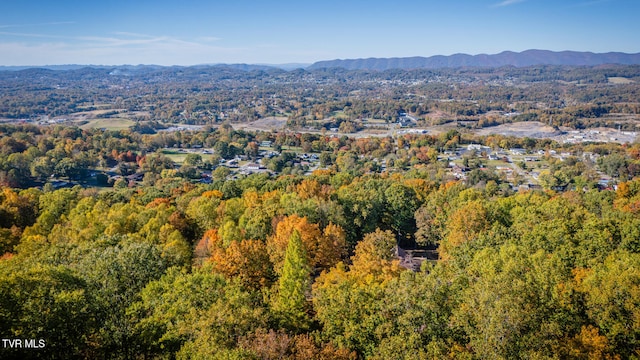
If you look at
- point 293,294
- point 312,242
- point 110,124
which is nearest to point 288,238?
point 312,242

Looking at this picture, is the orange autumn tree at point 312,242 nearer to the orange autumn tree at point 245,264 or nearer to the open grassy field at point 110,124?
the orange autumn tree at point 245,264

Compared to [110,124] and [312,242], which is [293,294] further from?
[110,124]

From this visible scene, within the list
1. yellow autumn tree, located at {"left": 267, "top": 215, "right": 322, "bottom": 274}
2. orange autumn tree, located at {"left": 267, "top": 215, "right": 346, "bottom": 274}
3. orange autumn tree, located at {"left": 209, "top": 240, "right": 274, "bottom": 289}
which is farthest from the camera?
orange autumn tree, located at {"left": 267, "top": 215, "right": 346, "bottom": 274}

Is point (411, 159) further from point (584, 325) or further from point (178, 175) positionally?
point (584, 325)

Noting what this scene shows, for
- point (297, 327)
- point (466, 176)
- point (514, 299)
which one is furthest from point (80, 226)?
point (466, 176)

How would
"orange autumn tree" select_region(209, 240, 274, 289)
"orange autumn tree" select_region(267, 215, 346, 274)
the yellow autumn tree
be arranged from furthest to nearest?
"orange autumn tree" select_region(267, 215, 346, 274)
the yellow autumn tree
"orange autumn tree" select_region(209, 240, 274, 289)

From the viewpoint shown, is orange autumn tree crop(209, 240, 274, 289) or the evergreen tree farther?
orange autumn tree crop(209, 240, 274, 289)

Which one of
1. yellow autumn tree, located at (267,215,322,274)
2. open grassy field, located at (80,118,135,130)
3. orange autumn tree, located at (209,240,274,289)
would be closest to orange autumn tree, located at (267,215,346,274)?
yellow autumn tree, located at (267,215,322,274)

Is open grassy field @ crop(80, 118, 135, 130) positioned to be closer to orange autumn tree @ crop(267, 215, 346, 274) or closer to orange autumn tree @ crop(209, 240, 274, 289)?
orange autumn tree @ crop(267, 215, 346, 274)
